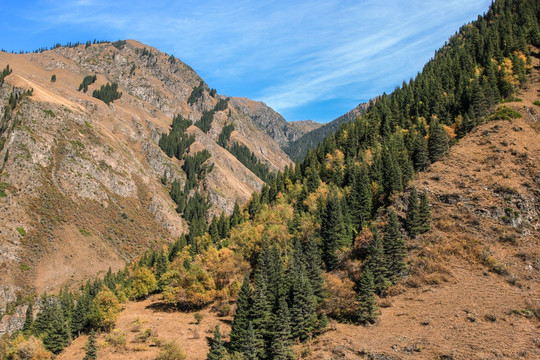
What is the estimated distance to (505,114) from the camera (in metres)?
85.7

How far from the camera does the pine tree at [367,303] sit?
166 feet

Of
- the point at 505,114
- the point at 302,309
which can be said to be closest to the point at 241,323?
the point at 302,309

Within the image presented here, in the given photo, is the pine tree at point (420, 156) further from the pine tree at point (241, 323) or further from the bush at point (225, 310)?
the bush at point (225, 310)

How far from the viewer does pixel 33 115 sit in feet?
562

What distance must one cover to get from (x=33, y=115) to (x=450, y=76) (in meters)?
196

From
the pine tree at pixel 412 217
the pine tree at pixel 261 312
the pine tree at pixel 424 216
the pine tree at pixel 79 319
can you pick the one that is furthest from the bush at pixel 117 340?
the pine tree at pixel 424 216

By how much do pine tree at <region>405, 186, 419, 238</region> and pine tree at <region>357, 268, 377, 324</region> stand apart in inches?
726

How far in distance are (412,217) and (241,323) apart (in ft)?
127

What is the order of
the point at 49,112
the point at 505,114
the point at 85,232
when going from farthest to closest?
the point at 49,112, the point at 85,232, the point at 505,114

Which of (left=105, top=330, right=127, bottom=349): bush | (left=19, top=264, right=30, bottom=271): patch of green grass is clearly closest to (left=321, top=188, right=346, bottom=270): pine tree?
(left=105, top=330, right=127, bottom=349): bush

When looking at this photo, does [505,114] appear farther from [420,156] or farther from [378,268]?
[378,268]

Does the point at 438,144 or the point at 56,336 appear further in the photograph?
the point at 438,144

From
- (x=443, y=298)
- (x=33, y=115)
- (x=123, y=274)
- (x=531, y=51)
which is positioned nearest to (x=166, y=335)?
(x=443, y=298)

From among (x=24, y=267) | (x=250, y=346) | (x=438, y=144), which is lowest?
(x=24, y=267)
